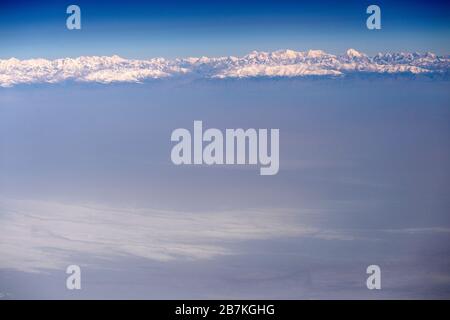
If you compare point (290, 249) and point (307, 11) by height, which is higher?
point (307, 11)

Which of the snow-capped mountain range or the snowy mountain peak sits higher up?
the snowy mountain peak

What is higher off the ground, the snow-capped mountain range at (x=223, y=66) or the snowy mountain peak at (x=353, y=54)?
the snowy mountain peak at (x=353, y=54)

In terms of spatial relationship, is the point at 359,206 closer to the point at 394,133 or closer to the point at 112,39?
the point at 394,133

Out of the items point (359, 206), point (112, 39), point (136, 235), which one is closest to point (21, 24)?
point (112, 39)

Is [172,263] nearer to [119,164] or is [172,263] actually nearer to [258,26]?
[119,164]
